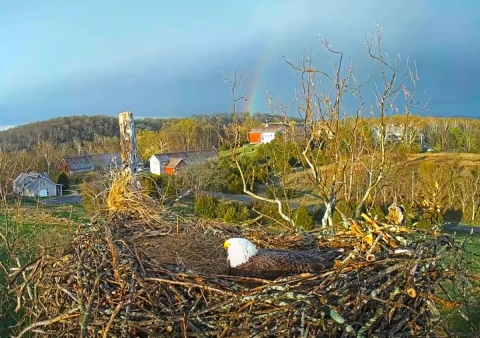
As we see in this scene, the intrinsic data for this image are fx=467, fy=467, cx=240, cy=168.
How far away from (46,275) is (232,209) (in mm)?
14042

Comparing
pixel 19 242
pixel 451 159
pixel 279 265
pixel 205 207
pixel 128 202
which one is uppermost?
pixel 128 202

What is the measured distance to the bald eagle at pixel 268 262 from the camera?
3055 mm

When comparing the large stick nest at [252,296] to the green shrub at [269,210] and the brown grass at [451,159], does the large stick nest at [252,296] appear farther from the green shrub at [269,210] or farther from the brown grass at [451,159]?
the brown grass at [451,159]

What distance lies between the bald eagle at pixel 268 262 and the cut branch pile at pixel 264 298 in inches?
9.2

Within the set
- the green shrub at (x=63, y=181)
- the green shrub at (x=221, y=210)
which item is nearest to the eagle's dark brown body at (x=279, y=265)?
the green shrub at (x=221, y=210)

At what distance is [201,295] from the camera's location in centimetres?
262

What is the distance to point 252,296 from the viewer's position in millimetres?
2482

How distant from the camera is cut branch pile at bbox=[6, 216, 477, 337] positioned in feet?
8.08

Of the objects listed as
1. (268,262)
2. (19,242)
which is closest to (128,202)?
(268,262)

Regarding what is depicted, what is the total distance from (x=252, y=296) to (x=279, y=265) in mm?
639

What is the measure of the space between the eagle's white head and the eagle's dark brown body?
0.09ft

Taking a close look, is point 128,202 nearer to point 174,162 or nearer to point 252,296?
point 252,296

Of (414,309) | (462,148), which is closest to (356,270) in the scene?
(414,309)

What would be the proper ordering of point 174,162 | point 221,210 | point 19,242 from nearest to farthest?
point 19,242 → point 221,210 → point 174,162
